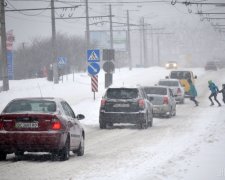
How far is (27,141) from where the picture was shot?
1502 centimetres

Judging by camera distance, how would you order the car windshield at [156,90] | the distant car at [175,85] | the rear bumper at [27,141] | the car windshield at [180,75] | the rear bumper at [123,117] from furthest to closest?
the car windshield at [180,75]
the distant car at [175,85]
the car windshield at [156,90]
the rear bumper at [123,117]
the rear bumper at [27,141]

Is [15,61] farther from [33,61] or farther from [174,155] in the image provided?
[174,155]

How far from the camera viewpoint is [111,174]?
1259 cm

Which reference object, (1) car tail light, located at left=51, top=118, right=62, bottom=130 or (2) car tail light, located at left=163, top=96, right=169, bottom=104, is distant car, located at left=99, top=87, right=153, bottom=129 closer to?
(2) car tail light, located at left=163, top=96, right=169, bottom=104

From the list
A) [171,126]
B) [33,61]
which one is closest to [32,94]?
[171,126]

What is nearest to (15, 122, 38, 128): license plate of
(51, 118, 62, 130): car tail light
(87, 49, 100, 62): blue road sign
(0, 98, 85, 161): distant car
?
(0, 98, 85, 161): distant car

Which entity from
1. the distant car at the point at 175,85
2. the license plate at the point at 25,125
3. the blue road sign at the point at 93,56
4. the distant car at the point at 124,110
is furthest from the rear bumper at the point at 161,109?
the license plate at the point at 25,125

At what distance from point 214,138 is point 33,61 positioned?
3473 inches

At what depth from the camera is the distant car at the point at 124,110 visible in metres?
26.3

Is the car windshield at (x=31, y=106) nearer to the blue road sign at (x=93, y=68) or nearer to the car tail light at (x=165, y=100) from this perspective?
the car tail light at (x=165, y=100)

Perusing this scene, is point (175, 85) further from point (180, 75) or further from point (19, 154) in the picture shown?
point (19, 154)

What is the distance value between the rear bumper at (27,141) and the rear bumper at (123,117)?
11098 millimetres

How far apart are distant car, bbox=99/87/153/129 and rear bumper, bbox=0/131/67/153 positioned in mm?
11124

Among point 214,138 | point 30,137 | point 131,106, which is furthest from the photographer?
point 131,106
